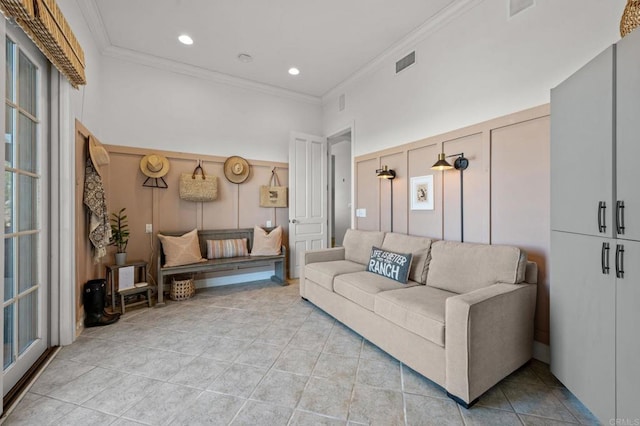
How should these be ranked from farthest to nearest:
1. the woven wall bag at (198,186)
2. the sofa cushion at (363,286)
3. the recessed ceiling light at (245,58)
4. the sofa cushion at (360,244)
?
the woven wall bag at (198,186), the recessed ceiling light at (245,58), the sofa cushion at (360,244), the sofa cushion at (363,286)

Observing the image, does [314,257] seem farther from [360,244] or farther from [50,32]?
[50,32]

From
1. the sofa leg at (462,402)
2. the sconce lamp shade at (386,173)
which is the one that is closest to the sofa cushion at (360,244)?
the sconce lamp shade at (386,173)

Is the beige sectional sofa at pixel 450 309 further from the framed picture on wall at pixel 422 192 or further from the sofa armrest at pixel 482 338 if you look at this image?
the framed picture on wall at pixel 422 192

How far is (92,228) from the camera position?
2818 millimetres

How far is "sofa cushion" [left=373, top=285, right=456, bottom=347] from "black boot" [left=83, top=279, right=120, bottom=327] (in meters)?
2.77

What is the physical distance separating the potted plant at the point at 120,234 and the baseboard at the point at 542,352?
171 inches

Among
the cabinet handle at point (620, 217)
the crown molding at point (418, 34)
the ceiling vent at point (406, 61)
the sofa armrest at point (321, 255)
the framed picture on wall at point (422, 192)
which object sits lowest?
the sofa armrest at point (321, 255)

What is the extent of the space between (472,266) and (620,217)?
106 cm

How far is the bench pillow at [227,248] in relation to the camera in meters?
3.93

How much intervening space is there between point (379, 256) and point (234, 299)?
2.04 meters

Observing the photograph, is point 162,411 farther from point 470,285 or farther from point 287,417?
point 470,285

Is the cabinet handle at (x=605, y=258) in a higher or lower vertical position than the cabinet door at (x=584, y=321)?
higher

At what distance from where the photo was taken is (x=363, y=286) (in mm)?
2523

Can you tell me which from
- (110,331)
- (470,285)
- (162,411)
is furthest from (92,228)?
(470,285)
